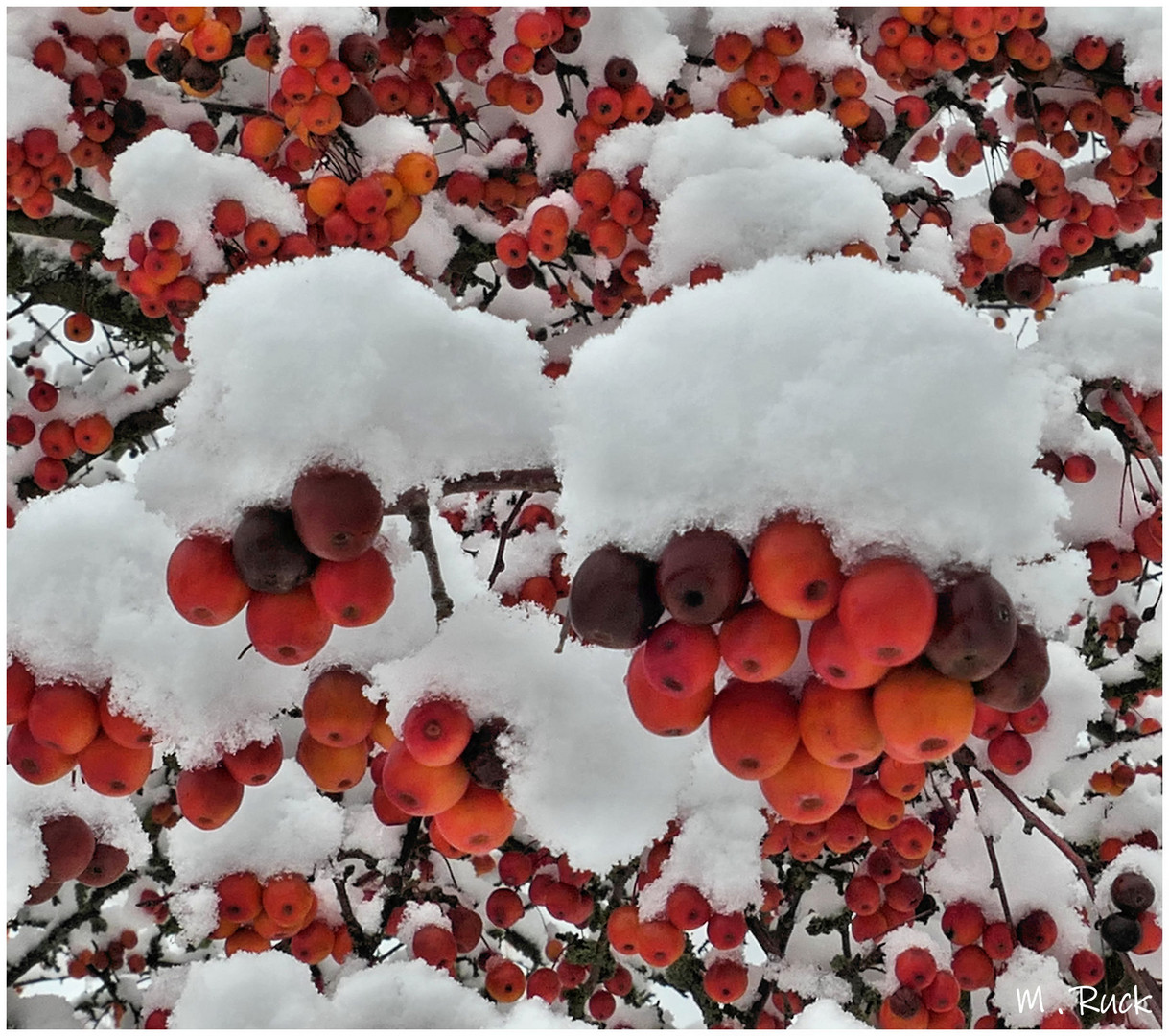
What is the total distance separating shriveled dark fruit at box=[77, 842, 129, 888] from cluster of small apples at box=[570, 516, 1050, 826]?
113 cm

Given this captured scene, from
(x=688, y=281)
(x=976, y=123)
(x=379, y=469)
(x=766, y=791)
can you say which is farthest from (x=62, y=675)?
(x=976, y=123)

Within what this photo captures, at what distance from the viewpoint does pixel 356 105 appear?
3.08 meters

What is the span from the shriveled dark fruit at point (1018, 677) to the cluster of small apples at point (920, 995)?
1.85 meters

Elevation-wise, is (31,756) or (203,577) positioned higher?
(203,577)

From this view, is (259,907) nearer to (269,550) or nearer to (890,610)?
(269,550)

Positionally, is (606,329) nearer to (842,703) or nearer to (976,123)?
(976,123)

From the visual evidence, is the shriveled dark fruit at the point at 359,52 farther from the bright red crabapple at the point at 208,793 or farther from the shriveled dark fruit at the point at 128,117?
the bright red crabapple at the point at 208,793

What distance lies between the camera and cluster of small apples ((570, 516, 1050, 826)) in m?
0.97

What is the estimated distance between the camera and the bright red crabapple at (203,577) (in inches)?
46.7

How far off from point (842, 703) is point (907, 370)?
35 cm

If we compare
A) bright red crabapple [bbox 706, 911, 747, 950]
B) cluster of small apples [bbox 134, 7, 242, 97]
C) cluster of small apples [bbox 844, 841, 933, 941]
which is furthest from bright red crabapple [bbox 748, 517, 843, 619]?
cluster of small apples [bbox 134, 7, 242, 97]

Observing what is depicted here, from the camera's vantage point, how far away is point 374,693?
4.73 feet

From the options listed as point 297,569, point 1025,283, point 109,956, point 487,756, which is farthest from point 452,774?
point 109,956

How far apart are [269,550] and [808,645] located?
0.61 metres
